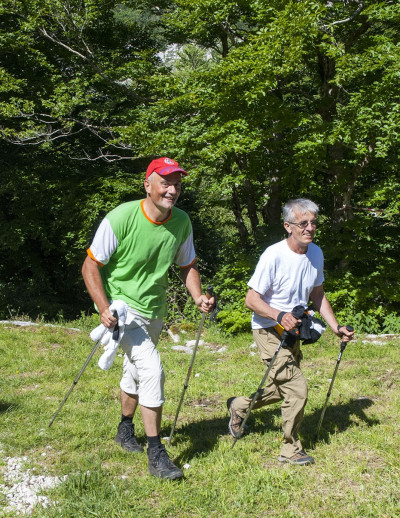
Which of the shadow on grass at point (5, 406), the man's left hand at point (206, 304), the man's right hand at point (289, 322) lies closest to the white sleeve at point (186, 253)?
the man's left hand at point (206, 304)

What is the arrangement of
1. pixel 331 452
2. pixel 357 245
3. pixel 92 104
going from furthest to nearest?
1. pixel 92 104
2. pixel 357 245
3. pixel 331 452

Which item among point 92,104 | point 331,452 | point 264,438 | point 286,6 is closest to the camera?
point 331,452

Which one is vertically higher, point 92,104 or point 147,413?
point 92,104

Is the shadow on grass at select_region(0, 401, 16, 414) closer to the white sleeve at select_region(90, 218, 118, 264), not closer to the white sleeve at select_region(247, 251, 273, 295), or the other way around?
the white sleeve at select_region(90, 218, 118, 264)

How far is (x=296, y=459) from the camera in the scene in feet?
14.3

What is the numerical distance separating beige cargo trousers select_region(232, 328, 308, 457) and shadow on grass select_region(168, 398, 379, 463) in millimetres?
459

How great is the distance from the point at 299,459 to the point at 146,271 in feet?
6.14

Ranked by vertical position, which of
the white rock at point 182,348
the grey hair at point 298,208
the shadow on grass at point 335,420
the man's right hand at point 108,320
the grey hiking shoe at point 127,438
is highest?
the grey hair at point 298,208

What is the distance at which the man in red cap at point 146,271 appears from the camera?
4.22 m

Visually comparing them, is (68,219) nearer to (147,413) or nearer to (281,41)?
(281,41)

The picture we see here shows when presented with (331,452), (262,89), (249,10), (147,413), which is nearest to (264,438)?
(331,452)

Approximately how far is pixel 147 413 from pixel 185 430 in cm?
117

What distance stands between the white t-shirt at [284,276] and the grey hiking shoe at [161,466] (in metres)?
1.29

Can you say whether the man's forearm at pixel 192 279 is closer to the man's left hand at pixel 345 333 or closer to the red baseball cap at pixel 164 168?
the red baseball cap at pixel 164 168
